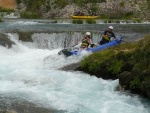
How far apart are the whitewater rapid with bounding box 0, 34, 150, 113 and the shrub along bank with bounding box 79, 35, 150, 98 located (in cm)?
34

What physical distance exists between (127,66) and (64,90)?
2617 mm

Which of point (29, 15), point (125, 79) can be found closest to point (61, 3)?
point (29, 15)

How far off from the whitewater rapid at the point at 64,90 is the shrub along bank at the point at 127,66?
1.13ft

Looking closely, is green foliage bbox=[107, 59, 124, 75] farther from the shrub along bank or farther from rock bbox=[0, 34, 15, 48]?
rock bbox=[0, 34, 15, 48]

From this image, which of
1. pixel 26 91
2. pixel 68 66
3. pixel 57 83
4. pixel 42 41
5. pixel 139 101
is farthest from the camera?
pixel 42 41

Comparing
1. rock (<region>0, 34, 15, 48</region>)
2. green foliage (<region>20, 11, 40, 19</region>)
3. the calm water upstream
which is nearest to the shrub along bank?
the calm water upstream

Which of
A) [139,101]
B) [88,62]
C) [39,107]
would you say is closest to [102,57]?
[88,62]

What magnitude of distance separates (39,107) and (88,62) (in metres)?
4.93

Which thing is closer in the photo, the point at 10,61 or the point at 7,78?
the point at 7,78

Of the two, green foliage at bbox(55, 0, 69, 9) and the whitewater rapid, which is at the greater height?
green foliage at bbox(55, 0, 69, 9)

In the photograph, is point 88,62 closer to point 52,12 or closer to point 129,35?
point 129,35

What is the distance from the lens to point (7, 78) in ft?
44.9

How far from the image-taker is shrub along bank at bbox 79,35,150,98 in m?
11.1

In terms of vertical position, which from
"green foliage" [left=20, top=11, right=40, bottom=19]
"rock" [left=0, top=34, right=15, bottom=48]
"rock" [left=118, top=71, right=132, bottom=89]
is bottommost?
"green foliage" [left=20, top=11, right=40, bottom=19]
